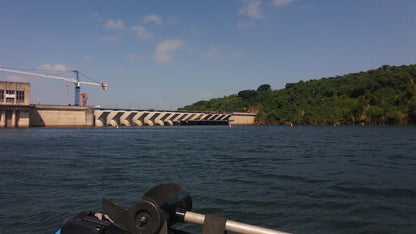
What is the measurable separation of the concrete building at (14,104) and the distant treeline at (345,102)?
110098 mm

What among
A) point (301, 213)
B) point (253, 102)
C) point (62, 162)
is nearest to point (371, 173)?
point (301, 213)

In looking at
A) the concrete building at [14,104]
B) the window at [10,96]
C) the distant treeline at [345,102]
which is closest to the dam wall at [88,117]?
the concrete building at [14,104]

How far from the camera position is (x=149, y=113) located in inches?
4323

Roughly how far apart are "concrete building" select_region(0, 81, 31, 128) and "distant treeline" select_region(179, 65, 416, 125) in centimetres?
11010

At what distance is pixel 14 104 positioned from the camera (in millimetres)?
71938

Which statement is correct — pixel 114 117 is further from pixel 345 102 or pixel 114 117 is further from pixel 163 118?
pixel 345 102

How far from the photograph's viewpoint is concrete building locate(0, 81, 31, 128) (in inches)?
2808

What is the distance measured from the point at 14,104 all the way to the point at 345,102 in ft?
408

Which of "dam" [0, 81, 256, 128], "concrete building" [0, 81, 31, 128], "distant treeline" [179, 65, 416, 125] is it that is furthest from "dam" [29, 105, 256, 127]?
"distant treeline" [179, 65, 416, 125]

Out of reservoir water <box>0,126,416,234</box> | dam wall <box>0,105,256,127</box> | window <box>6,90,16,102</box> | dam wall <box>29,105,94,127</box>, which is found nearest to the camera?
reservoir water <box>0,126,416,234</box>

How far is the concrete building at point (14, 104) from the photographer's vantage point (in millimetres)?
71312

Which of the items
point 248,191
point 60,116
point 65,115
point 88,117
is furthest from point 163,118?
point 248,191

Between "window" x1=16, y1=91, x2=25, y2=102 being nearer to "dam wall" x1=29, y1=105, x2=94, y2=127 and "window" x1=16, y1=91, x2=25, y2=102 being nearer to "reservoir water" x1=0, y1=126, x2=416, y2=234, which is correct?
"dam wall" x1=29, y1=105, x2=94, y2=127

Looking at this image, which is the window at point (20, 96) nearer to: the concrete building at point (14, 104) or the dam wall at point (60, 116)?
the concrete building at point (14, 104)
